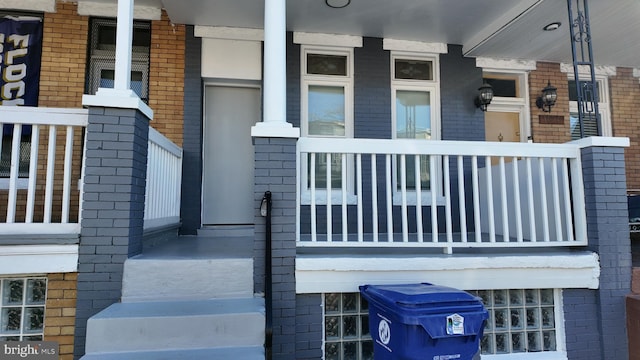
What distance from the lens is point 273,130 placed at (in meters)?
2.79

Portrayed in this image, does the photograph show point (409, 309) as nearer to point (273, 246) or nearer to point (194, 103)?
point (273, 246)

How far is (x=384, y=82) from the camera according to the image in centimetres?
504

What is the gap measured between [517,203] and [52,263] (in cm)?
373

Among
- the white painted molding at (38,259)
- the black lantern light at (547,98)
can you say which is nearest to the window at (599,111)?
the black lantern light at (547,98)

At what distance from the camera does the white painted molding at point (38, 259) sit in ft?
8.29

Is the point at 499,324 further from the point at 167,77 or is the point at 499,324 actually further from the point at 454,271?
the point at 167,77

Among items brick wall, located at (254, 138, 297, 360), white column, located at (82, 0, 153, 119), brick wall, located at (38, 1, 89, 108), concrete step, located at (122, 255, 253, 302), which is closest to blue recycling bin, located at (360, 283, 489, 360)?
brick wall, located at (254, 138, 297, 360)

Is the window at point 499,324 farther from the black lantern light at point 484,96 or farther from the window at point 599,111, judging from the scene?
the window at point 599,111

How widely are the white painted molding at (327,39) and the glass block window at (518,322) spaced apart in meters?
3.52

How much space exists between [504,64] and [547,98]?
2.57 feet

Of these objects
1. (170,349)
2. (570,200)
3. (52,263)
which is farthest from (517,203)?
(52,263)

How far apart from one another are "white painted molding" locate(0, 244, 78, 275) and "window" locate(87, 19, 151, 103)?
8.25 feet

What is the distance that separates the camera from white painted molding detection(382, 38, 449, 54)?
5070 millimetres

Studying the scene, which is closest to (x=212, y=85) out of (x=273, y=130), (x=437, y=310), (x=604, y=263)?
(x=273, y=130)
